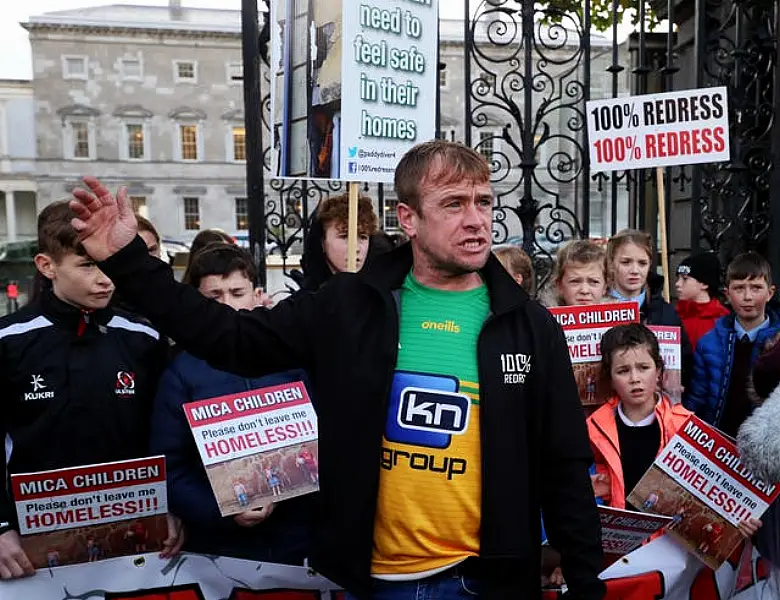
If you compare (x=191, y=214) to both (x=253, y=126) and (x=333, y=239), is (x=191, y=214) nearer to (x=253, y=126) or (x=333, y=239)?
(x=253, y=126)

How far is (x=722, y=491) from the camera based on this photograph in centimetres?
285

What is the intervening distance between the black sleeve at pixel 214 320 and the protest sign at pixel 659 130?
3.60 meters

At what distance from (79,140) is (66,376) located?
47.1 m

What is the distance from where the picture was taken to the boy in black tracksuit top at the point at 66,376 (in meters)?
2.70


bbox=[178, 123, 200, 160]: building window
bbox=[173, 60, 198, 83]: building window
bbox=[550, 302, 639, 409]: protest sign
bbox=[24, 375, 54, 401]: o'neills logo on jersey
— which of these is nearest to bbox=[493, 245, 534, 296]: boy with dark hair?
bbox=[550, 302, 639, 409]: protest sign

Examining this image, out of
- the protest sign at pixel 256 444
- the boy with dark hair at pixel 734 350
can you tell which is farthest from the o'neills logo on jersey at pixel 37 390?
the boy with dark hair at pixel 734 350

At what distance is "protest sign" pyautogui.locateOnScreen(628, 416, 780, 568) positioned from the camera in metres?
2.84

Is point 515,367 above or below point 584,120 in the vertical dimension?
below

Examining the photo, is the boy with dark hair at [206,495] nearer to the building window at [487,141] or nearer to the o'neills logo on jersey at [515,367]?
the o'neills logo on jersey at [515,367]

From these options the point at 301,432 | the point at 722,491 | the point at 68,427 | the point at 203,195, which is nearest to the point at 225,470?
the point at 301,432

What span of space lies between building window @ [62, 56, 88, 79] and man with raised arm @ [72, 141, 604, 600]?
154 ft

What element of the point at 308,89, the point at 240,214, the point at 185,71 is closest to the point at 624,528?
the point at 308,89

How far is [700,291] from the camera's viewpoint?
5359mm

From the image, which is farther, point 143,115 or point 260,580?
point 143,115
